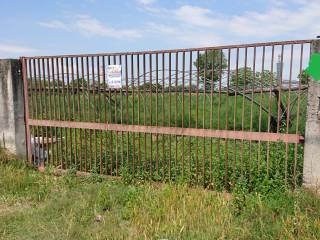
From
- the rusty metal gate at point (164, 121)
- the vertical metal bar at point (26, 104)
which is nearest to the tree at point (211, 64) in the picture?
the rusty metal gate at point (164, 121)

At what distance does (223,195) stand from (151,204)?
0.94 metres

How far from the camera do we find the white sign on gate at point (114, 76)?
516 cm

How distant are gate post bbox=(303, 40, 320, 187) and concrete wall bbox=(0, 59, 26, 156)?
190 inches

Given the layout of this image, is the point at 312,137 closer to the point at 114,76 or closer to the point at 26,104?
the point at 114,76

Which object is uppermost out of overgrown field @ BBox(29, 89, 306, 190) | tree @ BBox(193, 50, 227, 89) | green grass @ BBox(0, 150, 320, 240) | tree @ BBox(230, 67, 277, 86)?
tree @ BBox(193, 50, 227, 89)

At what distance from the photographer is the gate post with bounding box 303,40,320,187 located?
156 inches

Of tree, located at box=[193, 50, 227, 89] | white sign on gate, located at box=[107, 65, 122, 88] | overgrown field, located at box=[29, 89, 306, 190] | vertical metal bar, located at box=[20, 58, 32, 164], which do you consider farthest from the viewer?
vertical metal bar, located at box=[20, 58, 32, 164]

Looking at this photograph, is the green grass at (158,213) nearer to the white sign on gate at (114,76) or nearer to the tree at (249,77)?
the tree at (249,77)

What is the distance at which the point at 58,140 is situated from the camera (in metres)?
6.10

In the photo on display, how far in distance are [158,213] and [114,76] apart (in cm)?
224

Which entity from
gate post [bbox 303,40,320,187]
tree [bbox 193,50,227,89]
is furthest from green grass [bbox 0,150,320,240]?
tree [bbox 193,50,227,89]

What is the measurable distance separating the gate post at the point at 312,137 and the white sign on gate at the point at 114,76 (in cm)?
263

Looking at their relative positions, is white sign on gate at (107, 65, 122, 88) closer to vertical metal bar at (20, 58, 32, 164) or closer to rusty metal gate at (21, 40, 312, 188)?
rusty metal gate at (21, 40, 312, 188)

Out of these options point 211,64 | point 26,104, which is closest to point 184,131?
point 211,64
